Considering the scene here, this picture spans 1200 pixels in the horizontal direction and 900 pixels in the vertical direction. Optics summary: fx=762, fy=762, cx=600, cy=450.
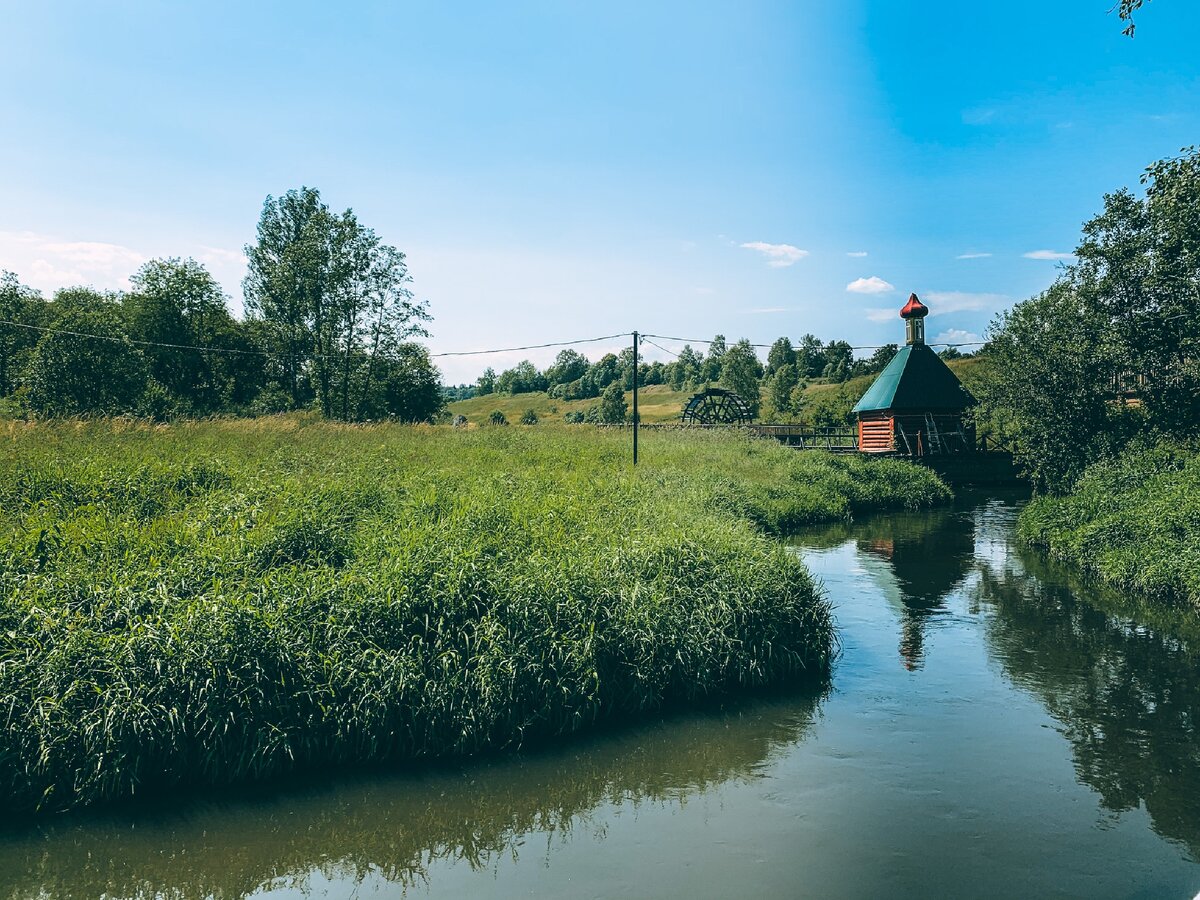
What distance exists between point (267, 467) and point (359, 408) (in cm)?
2901

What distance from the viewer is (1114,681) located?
968 cm

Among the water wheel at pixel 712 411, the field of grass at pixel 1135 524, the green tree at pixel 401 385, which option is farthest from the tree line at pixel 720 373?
the field of grass at pixel 1135 524

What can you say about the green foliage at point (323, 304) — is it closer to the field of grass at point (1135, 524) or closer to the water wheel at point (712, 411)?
the water wheel at point (712, 411)

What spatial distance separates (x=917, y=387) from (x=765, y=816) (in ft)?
107

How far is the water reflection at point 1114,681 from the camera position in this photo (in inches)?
273

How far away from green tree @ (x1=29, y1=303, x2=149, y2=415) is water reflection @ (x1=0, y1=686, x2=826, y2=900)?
27.2 meters

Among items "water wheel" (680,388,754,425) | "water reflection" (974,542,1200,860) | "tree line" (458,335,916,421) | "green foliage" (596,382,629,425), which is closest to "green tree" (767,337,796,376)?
"tree line" (458,335,916,421)

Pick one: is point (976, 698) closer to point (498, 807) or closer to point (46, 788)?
point (498, 807)

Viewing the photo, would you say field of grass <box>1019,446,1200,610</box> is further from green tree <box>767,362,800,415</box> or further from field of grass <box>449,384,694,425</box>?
field of grass <box>449,384,694,425</box>

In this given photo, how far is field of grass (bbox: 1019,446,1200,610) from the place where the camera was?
43.9ft

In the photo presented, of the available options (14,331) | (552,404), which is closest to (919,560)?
(14,331)

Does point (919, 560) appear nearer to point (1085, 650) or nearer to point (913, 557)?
point (913, 557)

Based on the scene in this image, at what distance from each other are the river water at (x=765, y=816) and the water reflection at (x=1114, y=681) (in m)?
0.04

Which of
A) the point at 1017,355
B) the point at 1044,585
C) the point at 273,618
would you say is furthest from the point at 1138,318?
the point at 273,618
